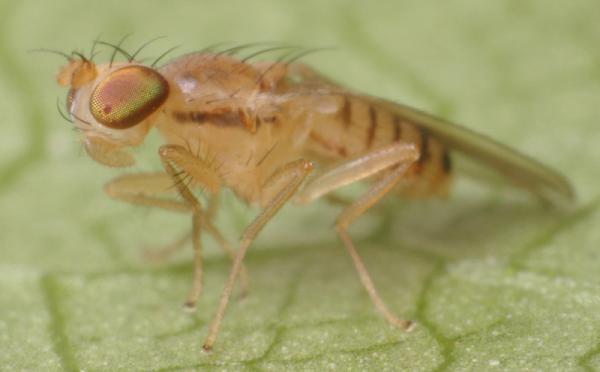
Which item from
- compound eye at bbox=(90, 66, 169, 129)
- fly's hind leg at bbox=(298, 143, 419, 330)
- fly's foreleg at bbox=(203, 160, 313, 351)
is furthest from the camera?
fly's hind leg at bbox=(298, 143, 419, 330)

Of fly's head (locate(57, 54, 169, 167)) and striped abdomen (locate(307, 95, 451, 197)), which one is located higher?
fly's head (locate(57, 54, 169, 167))

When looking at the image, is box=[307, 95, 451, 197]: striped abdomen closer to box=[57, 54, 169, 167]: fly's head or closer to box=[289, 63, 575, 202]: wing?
box=[289, 63, 575, 202]: wing

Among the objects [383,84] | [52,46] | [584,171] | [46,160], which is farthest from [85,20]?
[584,171]

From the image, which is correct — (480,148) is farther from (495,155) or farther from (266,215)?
(266,215)

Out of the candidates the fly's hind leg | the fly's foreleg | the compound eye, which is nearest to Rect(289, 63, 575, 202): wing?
the fly's hind leg

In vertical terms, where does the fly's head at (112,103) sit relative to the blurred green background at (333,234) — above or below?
above

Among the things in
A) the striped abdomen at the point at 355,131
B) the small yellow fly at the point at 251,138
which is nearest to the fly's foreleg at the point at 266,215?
the small yellow fly at the point at 251,138

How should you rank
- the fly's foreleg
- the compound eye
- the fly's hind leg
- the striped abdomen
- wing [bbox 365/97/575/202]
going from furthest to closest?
1. the striped abdomen
2. wing [bbox 365/97/575/202]
3. the fly's hind leg
4. the fly's foreleg
5. the compound eye

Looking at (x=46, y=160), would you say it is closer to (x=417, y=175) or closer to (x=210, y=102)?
(x=210, y=102)

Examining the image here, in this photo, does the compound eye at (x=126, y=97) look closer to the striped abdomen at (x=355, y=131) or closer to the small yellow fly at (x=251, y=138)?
the small yellow fly at (x=251, y=138)
